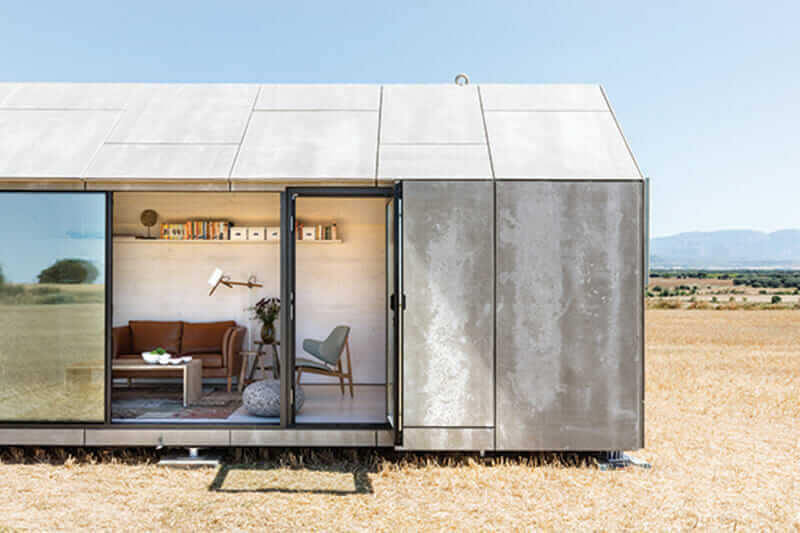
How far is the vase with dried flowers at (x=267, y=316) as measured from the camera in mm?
7077

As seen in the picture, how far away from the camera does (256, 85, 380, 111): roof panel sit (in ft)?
19.2

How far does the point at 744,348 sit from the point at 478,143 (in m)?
10.7

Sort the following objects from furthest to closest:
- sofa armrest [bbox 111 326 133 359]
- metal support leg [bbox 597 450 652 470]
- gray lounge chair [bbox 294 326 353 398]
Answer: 1. sofa armrest [bbox 111 326 133 359]
2. gray lounge chair [bbox 294 326 353 398]
3. metal support leg [bbox 597 450 652 470]

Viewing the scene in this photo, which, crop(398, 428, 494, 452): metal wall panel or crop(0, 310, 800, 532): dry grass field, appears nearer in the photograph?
crop(0, 310, 800, 532): dry grass field

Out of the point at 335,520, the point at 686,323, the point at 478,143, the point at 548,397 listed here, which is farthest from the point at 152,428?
the point at 686,323

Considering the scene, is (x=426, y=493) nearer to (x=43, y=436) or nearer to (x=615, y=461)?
(x=615, y=461)

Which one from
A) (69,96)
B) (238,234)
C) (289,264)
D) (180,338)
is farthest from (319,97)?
(180,338)

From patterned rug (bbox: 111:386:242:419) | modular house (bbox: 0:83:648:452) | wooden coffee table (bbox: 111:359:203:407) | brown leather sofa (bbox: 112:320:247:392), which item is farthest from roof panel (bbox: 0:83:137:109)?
patterned rug (bbox: 111:386:242:419)

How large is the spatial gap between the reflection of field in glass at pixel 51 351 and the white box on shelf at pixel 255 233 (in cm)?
294

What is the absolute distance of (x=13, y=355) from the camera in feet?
16.5

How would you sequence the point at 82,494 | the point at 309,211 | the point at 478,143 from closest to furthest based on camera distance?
1. the point at 82,494
2. the point at 478,143
3. the point at 309,211

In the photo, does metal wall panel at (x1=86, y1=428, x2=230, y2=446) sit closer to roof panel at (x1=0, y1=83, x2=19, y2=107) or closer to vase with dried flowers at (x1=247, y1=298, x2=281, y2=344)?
vase with dried flowers at (x1=247, y1=298, x2=281, y2=344)

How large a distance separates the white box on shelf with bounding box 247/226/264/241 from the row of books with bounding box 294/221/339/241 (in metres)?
0.44

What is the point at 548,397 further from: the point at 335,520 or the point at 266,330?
the point at 266,330
